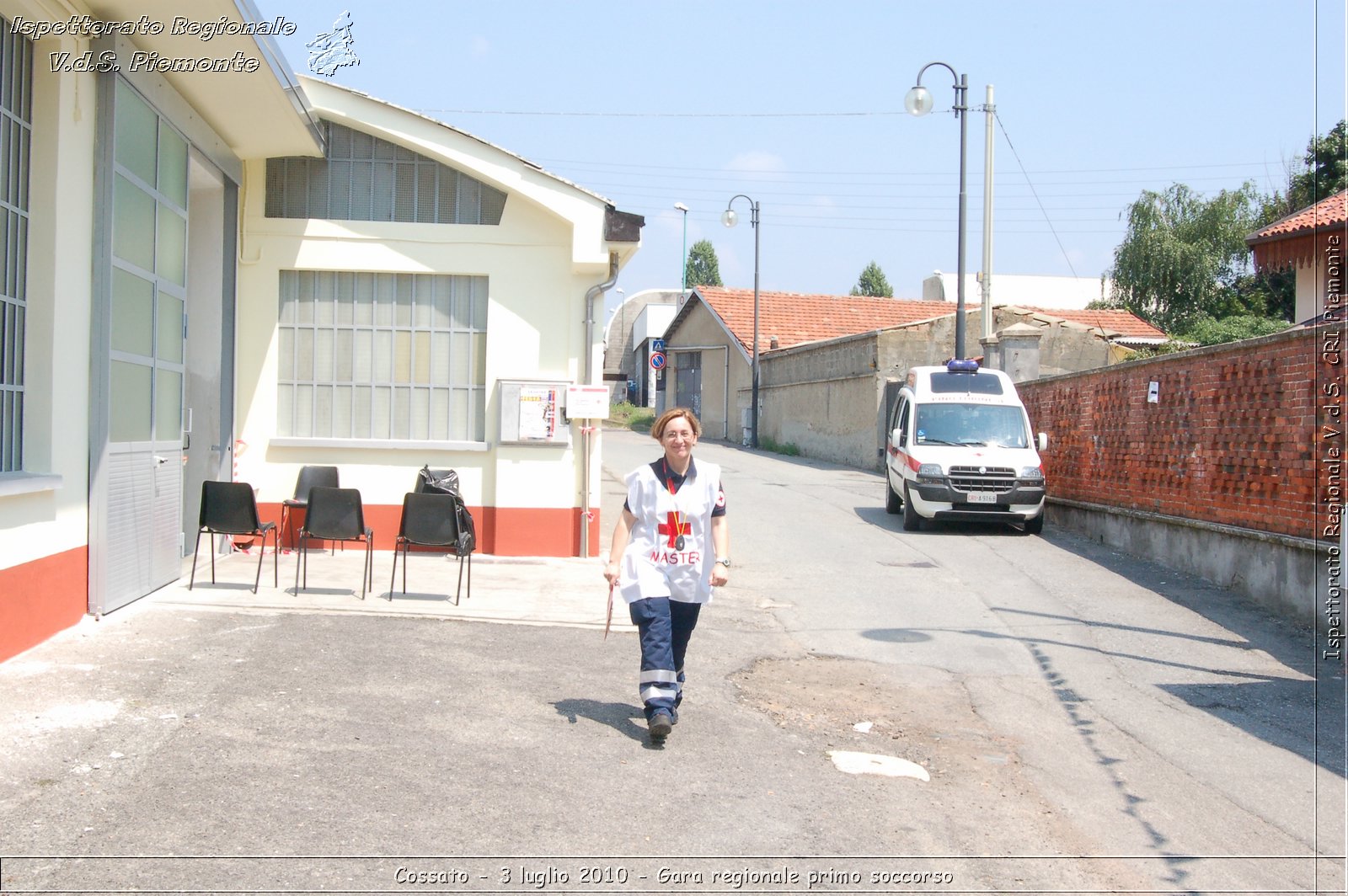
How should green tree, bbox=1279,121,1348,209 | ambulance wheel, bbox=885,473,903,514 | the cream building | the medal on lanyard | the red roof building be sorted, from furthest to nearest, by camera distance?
green tree, bbox=1279,121,1348,209, the red roof building, ambulance wheel, bbox=885,473,903,514, the cream building, the medal on lanyard

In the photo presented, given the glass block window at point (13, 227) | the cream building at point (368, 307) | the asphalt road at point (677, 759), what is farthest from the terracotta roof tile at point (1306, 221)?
the glass block window at point (13, 227)

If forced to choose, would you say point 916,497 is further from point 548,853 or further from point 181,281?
point 548,853

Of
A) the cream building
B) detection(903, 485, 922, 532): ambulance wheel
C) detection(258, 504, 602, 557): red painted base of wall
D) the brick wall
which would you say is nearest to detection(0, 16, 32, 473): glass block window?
the cream building

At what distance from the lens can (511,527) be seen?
12023mm

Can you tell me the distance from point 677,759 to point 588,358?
6.71m

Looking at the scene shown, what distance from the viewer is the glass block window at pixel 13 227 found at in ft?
22.4

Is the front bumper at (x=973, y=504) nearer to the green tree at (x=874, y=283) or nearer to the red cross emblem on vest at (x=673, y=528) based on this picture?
the red cross emblem on vest at (x=673, y=528)

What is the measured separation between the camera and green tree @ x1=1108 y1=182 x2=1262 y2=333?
3716cm

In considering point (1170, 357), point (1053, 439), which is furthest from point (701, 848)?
point (1053, 439)

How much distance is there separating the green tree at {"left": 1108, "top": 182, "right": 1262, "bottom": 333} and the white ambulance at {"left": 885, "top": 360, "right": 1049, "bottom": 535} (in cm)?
2313

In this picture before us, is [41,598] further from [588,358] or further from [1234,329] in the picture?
[1234,329]

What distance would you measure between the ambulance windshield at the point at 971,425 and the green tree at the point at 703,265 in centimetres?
6685

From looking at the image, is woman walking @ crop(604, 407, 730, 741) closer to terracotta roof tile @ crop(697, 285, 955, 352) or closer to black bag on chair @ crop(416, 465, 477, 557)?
black bag on chair @ crop(416, 465, 477, 557)

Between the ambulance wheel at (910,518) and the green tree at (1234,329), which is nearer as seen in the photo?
the ambulance wheel at (910,518)
